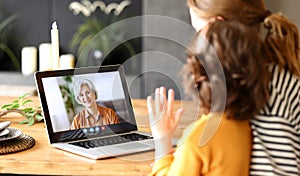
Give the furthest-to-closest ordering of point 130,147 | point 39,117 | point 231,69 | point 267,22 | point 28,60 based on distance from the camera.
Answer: point 28,60 < point 39,117 < point 130,147 < point 267,22 < point 231,69

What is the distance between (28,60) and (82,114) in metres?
2.69

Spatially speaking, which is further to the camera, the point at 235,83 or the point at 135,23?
the point at 135,23

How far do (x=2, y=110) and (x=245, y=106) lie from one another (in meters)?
1.20

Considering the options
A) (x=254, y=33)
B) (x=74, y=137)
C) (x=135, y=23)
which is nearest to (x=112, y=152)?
(x=74, y=137)

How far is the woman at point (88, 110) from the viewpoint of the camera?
192 centimetres

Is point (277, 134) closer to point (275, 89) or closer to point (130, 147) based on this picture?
point (275, 89)

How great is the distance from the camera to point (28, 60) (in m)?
4.50

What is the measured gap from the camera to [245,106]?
4.61 ft

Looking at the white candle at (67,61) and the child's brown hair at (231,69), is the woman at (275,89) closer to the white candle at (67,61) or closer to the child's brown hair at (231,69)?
the child's brown hair at (231,69)

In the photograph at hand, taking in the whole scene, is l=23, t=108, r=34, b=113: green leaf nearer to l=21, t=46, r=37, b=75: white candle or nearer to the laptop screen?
the laptop screen

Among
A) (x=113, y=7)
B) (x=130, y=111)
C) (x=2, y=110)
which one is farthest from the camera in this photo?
(x=113, y=7)

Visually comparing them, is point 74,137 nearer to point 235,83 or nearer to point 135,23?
point 235,83

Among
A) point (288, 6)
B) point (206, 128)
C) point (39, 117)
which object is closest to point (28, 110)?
point (39, 117)

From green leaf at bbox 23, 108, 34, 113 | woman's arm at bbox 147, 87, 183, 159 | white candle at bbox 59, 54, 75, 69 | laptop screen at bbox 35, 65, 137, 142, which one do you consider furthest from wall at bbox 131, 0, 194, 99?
woman's arm at bbox 147, 87, 183, 159
